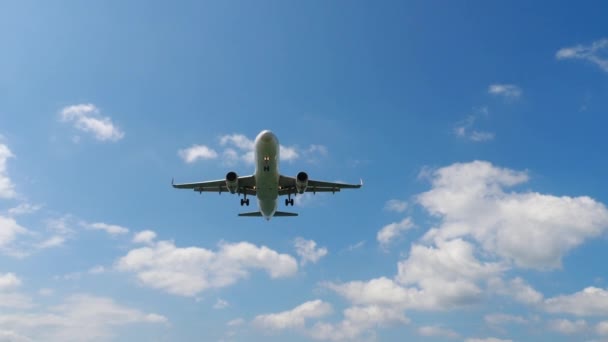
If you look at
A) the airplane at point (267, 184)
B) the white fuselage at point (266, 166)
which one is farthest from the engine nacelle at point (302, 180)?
the white fuselage at point (266, 166)

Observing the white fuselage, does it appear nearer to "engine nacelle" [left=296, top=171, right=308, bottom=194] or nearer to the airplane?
the airplane

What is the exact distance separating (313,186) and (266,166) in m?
12.0

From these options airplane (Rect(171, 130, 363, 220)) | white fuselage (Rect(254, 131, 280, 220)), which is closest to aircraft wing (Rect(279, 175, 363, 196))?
airplane (Rect(171, 130, 363, 220))

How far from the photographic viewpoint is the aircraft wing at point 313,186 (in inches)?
2445

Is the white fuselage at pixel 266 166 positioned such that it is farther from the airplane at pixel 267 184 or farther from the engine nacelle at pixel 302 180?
the engine nacelle at pixel 302 180

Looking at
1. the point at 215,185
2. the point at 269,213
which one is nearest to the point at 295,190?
the point at 269,213

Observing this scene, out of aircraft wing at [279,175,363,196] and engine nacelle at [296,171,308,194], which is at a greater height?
aircraft wing at [279,175,363,196]

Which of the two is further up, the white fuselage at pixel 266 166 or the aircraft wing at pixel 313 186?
the aircraft wing at pixel 313 186

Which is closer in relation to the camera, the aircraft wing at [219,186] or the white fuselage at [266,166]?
the white fuselage at [266,166]

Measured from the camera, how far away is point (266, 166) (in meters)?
54.4

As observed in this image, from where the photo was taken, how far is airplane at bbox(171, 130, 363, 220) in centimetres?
5338

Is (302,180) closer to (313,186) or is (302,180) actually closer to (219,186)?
(313,186)

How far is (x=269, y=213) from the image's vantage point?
64125 millimetres

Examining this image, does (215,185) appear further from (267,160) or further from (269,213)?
(267,160)
